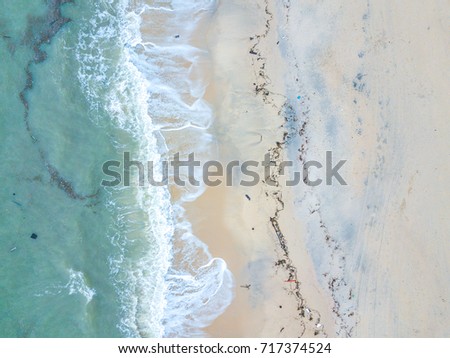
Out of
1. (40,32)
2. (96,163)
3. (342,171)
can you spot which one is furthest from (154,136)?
(342,171)

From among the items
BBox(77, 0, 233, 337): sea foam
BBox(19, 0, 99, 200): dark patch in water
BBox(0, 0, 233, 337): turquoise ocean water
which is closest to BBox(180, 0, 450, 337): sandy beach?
BBox(77, 0, 233, 337): sea foam

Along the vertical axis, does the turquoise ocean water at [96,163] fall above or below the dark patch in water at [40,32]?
below

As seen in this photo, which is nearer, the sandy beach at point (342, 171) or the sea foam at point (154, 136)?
the sandy beach at point (342, 171)

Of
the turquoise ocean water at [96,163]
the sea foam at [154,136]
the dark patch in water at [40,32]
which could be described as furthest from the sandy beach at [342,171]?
the dark patch in water at [40,32]

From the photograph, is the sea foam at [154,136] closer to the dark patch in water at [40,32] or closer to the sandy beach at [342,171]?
the sandy beach at [342,171]

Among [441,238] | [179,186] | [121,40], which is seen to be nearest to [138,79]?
[121,40]
